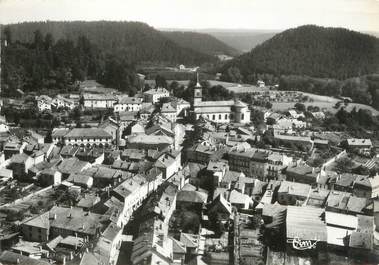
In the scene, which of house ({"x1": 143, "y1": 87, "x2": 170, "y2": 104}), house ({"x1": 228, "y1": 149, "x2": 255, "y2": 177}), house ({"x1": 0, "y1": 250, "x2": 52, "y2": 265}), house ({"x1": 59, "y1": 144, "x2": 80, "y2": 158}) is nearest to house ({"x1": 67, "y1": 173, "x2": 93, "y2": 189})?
house ({"x1": 59, "y1": 144, "x2": 80, "y2": 158})

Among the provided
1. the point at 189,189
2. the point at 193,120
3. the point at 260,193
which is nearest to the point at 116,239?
the point at 189,189

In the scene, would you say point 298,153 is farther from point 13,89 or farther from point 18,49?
point 18,49

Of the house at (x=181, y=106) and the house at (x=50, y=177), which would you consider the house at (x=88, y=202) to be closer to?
the house at (x=50, y=177)

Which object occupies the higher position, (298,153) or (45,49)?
(45,49)

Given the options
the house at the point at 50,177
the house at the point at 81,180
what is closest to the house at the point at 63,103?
the house at the point at 50,177

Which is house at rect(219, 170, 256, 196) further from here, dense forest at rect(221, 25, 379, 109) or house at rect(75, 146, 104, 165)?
dense forest at rect(221, 25, 379, 109)

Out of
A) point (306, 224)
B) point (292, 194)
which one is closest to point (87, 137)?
point (292, 194)
